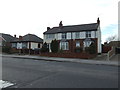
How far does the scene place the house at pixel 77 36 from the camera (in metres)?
34.5

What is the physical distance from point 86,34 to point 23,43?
19.3 m

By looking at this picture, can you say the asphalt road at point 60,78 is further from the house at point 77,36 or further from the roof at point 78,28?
the roof at point 78,28

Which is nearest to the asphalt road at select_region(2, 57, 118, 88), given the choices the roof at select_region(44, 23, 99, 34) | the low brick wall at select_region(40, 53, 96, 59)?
the low brick wall at select_region(40, 53, 96, 59)

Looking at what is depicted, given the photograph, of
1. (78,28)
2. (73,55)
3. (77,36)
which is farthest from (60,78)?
(78,28)

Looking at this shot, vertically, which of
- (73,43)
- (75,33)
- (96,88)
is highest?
(75,33)

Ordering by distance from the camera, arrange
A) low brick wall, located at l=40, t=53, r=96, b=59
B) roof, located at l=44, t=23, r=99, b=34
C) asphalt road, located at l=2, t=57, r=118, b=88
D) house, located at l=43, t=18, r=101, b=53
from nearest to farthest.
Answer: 1. asphalt road, located at l=2, t=57, r=118, b=88
2. low brick wall, located at l=40, t=53, r=96, b=59
3. house, located at l=43, t=18, r=101, b=53
4. roof, located at l=44, t=23, r=99, b=34

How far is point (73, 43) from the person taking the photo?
122 ft

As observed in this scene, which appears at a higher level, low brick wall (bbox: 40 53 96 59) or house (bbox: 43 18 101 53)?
house (bbox: 43 18 101 53)

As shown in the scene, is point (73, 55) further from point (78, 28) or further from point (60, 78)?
point (60, 78)

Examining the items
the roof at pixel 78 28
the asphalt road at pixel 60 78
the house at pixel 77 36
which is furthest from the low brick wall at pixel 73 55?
the asphalt road at pixel 60 78

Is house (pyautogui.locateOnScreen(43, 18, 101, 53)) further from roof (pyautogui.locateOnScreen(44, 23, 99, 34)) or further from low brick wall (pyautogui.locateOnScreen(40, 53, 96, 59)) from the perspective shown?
low brick wall (pyautogui.locateOnScreen(40, 53, 96, 59))

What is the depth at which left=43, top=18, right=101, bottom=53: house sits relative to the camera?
34.5 m

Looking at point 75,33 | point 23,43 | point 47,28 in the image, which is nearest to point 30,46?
point 23,43

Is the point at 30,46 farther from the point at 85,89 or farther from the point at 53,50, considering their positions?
the point at 85,89
